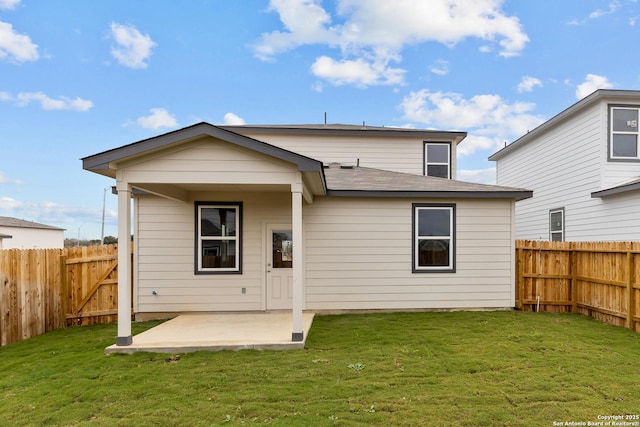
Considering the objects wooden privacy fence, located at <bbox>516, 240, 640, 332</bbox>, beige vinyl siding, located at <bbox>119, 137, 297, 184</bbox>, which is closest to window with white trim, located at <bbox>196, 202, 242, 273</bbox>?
beige vinyl siding, located at <bbox>119, 137, 297, 184</bbox>

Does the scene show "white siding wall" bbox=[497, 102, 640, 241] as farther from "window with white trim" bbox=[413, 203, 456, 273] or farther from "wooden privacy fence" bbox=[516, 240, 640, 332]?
"window with white trim" bbox=[413, 203, 456, 273]

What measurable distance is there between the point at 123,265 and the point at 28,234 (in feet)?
106

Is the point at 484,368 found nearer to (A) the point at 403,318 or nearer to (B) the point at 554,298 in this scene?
(A) the point at 403,318

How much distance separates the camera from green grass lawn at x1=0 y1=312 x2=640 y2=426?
10.7 ft

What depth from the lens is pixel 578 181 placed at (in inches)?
429

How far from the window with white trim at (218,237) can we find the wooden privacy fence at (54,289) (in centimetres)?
202

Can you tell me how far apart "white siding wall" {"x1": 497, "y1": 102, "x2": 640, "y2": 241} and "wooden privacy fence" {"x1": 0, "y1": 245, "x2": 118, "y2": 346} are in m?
12.8

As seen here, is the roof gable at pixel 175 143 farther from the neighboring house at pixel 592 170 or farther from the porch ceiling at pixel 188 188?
the neighboring house at pixel 592 170

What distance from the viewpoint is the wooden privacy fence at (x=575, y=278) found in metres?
6.74

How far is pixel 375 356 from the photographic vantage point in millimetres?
4871

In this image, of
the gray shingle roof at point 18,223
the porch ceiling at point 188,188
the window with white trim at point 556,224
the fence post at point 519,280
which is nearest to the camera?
the porch ceiling at point 188,188

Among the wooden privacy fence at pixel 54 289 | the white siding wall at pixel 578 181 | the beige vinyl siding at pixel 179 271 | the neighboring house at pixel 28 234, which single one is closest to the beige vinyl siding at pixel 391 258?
the beige vinyl siding at pixel 179 271

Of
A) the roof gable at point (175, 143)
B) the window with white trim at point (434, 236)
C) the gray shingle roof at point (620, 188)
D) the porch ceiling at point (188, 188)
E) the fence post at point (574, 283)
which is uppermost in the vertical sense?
the roof gable at point (175, 143)

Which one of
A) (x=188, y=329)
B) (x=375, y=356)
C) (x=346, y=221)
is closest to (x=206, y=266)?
(x=188, y=329)
